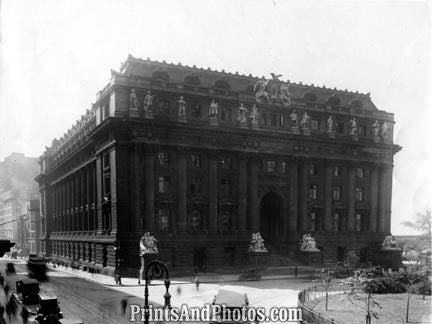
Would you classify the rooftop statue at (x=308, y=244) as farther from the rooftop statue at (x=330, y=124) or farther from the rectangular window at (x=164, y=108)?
the rectangular window at (x=164, y=108)

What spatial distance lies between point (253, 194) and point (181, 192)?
382 inches

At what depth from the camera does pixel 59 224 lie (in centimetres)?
7494

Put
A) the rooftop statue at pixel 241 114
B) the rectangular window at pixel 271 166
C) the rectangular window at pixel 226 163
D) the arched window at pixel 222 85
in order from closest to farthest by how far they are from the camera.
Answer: the rooftop statue at pixel 241 114 < the rectangular window at pixel 226 163 < the arched window at pixel 222 85 < the rectangular window at pixel 271 166

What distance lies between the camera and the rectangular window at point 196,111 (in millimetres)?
47081

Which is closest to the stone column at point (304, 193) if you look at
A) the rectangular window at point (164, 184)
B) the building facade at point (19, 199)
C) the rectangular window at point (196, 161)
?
the rectangular window at point (196, 161)

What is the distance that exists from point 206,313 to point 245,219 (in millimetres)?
25978

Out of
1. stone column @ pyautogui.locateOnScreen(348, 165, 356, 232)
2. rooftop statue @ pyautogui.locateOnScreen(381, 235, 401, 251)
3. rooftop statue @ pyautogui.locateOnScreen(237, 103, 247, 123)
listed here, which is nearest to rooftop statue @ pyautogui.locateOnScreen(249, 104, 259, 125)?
rooftop statue @ pyautogui.locateOnScreen(237, 103, 247, 123)

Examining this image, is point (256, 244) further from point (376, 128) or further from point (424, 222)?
point (376, 128)

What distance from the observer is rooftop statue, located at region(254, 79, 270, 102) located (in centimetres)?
4999

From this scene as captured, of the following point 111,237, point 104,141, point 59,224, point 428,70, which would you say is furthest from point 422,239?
point 59,224

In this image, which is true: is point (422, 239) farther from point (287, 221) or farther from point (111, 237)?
point (111, 237)

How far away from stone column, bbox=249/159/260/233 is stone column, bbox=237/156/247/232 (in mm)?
847

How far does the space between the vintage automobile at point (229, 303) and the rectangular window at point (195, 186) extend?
90.4ft

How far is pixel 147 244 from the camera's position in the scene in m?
41.4
